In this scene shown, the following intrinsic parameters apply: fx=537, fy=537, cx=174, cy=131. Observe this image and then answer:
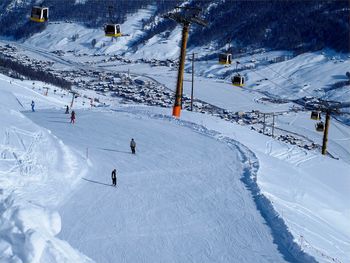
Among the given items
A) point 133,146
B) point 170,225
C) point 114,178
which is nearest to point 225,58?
point 133,146

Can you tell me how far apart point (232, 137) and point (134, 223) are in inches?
517

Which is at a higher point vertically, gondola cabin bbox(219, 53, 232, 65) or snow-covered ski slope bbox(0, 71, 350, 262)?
gondola cabin bbox(219, 53, 232, 65)

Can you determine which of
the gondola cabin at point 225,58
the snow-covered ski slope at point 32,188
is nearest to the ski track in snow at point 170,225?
the snow-covered ski slope at point 32,188

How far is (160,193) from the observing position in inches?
677

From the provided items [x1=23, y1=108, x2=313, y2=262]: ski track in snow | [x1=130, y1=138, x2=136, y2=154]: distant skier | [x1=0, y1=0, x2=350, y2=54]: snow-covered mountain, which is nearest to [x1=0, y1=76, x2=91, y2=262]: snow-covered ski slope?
[x1=23, y1=108, x2=313, y2=262]: ski track in snow

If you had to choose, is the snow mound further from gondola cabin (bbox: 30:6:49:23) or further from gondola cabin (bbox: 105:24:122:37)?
gondola cabin (bbox: 105:24:122:37)

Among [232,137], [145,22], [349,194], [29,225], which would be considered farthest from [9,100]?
[145,22]

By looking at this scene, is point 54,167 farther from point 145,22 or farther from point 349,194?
point 145,22

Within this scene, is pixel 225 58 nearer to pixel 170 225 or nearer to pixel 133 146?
pixel 133 146

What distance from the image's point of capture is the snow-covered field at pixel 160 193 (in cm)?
1235

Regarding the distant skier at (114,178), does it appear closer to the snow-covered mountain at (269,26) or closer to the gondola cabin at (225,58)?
the gondola cabin at (225,58)

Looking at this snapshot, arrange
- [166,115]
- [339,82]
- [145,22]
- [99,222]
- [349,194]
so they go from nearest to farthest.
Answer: [99,222], [349,194], [166,115], [339,82], [145,22]

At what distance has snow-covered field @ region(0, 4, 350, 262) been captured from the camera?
486 inches

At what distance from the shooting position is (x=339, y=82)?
11625cm
